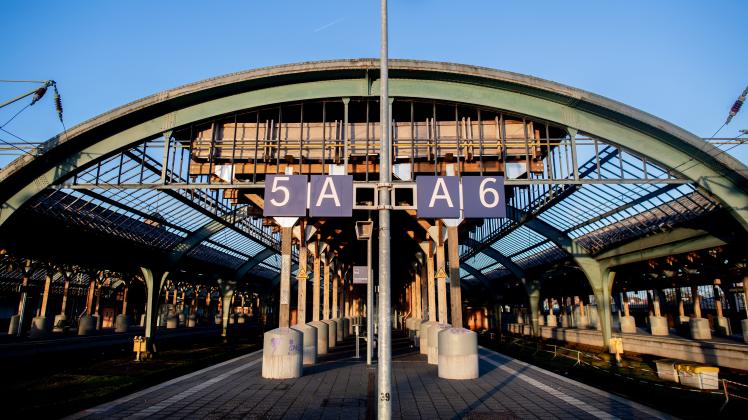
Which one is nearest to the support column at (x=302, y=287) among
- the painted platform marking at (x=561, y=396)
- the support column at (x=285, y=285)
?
the support column at (x=285, y=285)

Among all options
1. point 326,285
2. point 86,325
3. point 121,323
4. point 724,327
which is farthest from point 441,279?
point 121,323

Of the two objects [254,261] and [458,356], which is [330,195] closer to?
[458,356]

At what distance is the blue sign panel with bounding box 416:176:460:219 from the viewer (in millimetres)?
8484

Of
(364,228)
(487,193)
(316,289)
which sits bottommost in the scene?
(316,289)

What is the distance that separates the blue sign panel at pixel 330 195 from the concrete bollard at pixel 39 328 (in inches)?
1699

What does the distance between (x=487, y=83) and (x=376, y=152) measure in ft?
16.5

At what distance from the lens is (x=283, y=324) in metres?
17.1

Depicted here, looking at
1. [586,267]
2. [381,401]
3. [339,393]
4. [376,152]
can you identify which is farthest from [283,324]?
[586,267]

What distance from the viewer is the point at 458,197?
8633mm

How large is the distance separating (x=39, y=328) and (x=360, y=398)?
4139cm

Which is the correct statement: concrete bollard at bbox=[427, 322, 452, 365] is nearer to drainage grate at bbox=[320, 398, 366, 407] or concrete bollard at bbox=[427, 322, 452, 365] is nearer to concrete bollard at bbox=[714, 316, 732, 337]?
drainage grate at bbox=[320, 398, 366, 407]

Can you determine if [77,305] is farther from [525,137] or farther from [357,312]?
[525,137]

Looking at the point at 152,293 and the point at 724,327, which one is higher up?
the point at 152,293

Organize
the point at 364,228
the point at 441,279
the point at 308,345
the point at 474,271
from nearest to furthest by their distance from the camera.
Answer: the point at 364,228 → the point at 308,345 → the point at 441,279 → the point at 474,271
